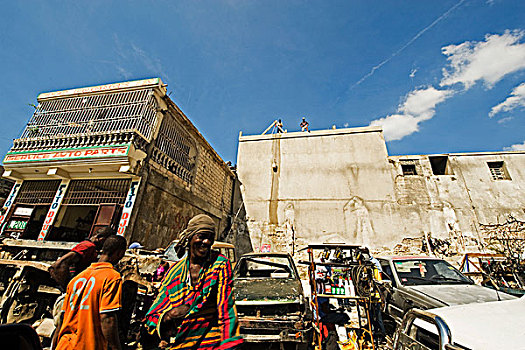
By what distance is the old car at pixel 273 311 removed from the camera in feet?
11.9

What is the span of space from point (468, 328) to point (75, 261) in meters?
4.38

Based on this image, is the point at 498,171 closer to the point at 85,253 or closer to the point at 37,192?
the point at 85,253

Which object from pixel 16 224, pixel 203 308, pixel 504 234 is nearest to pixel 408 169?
pixel 504 234

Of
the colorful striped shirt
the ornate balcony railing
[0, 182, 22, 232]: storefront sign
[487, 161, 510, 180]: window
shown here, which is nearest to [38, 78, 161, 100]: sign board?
the ornate balcony railing

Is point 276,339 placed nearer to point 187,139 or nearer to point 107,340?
point 107,340

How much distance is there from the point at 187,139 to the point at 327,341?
31.0ft

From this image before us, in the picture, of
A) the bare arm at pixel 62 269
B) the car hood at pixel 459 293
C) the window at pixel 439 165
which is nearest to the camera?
the bare arm at pixel 62 269

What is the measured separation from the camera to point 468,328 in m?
2.16

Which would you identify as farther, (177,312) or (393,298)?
(393,298)

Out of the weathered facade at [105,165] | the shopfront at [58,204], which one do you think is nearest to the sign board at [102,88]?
the weathered facade at [105,165]

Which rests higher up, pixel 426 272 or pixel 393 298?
pixel 426 272

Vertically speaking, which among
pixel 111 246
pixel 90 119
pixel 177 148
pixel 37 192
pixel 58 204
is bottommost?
pixel 111 246

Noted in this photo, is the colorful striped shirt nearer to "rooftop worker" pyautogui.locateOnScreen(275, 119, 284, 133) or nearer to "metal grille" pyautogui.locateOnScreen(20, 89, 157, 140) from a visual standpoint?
"metal grille" pyautogui.locateOnScreen(20, 89, 157, 140)

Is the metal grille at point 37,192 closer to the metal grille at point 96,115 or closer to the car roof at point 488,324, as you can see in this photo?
the metal grille at point 96,115
